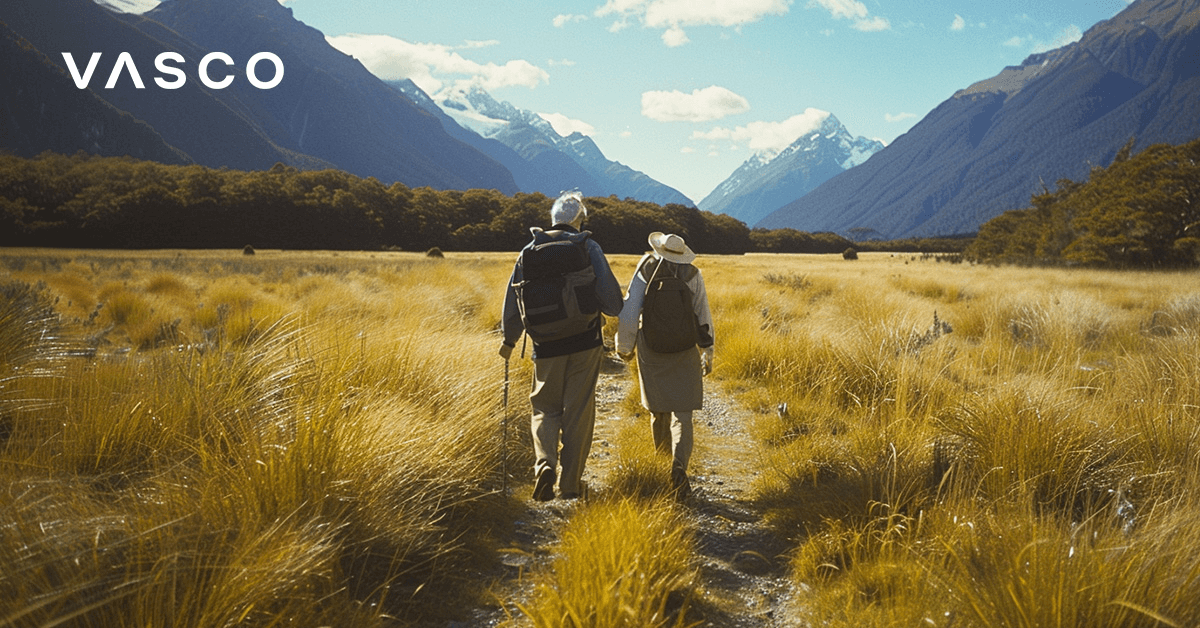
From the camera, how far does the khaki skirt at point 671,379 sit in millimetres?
3932

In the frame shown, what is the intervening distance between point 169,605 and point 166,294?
1383 cm

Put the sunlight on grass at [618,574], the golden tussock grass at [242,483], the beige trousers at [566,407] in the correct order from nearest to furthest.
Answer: the golden tussock grass at [242,483] → the sunlight on grass at [618,574] → the beige trousers at [566,407]

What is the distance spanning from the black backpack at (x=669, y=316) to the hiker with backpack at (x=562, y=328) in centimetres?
26

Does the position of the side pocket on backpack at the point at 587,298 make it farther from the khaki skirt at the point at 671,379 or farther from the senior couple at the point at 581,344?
the khaki skirt at the point at 671,379

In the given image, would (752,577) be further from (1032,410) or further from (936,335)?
(936,335)

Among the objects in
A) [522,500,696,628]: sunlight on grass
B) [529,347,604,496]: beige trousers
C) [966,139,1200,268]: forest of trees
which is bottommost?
[522,500,696,628]: sunlight on grass

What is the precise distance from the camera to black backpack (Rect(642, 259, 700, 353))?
12.5 feet

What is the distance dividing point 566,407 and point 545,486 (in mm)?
540

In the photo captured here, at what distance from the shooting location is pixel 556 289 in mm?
3639

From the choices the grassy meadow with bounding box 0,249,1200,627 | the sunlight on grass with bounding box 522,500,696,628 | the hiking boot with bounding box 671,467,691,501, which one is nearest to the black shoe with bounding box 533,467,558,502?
the grassy meadow with bounding box 0,249,1200,627

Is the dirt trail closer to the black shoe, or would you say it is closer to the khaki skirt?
the black shoe

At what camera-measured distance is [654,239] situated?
4098 millimetres

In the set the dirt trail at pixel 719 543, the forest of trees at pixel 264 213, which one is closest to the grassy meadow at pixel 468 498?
the dirt trail at pixel 719 543

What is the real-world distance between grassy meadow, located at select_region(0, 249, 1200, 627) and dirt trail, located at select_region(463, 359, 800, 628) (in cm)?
12
